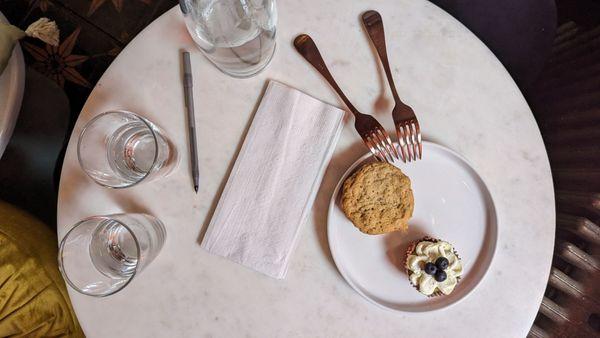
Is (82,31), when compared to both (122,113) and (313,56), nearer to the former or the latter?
(122,113)

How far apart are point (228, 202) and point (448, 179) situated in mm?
407

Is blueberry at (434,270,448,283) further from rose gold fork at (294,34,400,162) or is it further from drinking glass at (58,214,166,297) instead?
drinking glass at (58,214,166,297)

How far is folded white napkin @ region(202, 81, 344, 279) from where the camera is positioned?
0.83m

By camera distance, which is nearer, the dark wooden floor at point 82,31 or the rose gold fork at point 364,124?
the rose gold fork at point 364,124

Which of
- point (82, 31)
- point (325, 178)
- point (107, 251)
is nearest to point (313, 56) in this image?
point (325, 178)

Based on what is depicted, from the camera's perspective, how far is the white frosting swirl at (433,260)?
0.78 metres

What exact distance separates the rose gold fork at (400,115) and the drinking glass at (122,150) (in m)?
0.43

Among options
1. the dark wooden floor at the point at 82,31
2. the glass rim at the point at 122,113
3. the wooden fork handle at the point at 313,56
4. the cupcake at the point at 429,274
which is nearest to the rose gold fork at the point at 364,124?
the wooden fork handle at the point at 313,56

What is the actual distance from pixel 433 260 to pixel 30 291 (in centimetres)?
88

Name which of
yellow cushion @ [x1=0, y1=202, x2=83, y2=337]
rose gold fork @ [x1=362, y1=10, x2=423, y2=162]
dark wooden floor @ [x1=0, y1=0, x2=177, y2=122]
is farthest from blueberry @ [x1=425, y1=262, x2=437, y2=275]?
dark wooden floor @ [x1=0, y1=0, x2=177, y2=122]

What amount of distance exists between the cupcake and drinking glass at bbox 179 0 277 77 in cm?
46

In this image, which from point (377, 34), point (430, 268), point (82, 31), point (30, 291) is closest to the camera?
point (430, 268)

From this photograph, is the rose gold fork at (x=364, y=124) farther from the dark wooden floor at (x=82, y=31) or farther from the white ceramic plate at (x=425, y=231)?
the dark wooden floor at (x=82, y=31)

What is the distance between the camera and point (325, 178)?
2.80ft
